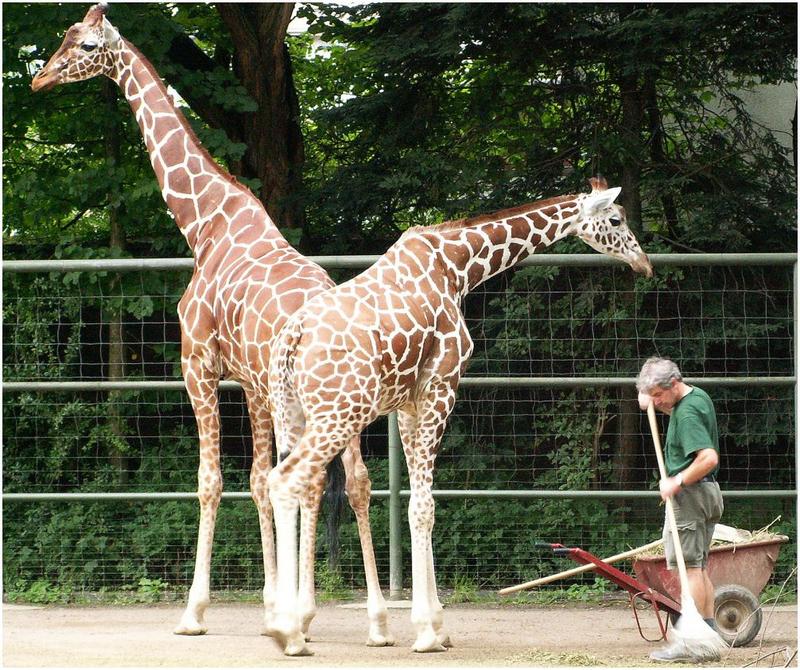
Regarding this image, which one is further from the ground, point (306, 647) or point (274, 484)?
point (274, 484)

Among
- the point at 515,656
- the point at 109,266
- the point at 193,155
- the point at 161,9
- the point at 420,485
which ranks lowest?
the point at 515,656

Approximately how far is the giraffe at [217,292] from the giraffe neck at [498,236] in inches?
27.1

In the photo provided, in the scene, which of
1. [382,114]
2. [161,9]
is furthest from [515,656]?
[161,9]

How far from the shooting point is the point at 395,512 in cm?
696

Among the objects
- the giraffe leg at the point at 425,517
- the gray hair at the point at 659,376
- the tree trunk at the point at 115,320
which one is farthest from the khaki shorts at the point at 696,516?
the tree trunk at the point at 115,320

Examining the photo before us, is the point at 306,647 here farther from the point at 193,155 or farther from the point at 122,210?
the point at 122,210

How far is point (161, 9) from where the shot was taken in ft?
30.3

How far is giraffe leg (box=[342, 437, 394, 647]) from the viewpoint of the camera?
5.62m

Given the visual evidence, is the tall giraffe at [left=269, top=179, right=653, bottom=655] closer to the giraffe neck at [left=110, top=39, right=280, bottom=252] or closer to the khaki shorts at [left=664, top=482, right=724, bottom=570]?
the giraffe neck at [left=110, top=39, right=280, bottom=252]

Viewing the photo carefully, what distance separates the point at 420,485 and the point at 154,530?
9.40 feet

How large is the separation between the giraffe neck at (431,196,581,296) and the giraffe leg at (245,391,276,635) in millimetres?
1267

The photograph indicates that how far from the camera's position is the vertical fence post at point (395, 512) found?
6.89 m

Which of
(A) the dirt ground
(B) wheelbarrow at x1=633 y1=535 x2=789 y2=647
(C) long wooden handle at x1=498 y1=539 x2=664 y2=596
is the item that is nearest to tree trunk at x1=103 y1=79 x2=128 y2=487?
(A) the dirt ground

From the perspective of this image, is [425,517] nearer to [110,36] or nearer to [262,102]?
[110,36]
